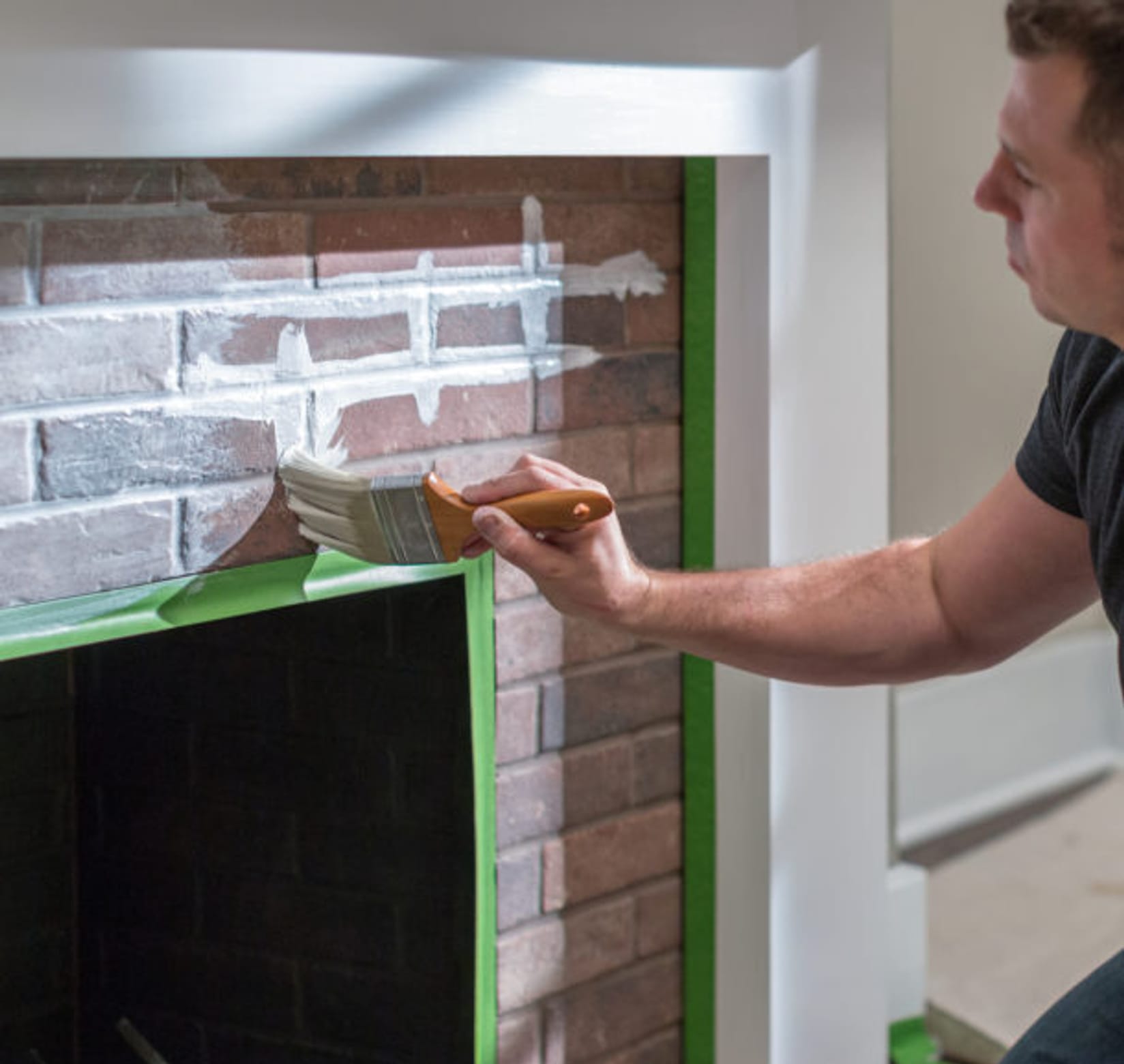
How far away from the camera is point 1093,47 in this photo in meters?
1.23

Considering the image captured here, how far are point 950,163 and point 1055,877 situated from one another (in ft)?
4.46

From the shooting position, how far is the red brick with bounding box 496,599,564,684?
5.75 feet

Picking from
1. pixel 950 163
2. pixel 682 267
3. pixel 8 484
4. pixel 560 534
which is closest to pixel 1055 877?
pixel 950 163

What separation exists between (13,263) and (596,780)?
86cm

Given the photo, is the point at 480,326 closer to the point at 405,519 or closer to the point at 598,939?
the point at 405,519

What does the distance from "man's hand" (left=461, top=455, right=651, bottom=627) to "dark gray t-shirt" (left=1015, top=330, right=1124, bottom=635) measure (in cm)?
40

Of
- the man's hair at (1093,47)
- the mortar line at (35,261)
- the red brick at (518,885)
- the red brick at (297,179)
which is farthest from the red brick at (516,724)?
the man's hair at (1093,47)

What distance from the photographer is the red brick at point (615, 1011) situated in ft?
6.19

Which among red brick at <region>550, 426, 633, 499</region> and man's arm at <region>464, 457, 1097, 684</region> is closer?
man's arm at <region>464, 457, 1097, 684</region>

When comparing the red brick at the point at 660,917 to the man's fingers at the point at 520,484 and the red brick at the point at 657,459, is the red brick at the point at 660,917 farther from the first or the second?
the man's fingers at the point at 520,484

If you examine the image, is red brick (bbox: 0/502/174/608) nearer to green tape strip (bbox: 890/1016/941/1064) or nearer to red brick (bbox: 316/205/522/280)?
red brick (bbox: 316/205/522/280)

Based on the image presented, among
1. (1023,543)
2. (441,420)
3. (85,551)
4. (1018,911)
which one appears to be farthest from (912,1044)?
(85,551)

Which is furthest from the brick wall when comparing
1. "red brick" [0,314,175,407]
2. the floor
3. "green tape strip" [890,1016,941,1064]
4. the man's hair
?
the floor

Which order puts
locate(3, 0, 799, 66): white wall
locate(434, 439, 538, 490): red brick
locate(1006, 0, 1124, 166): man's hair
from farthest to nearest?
locate(434, 439, 538, 490): red brick < locate(3, 0, 799, 66): white wall < locate(1006, 0, 1124, 166): man's hair
